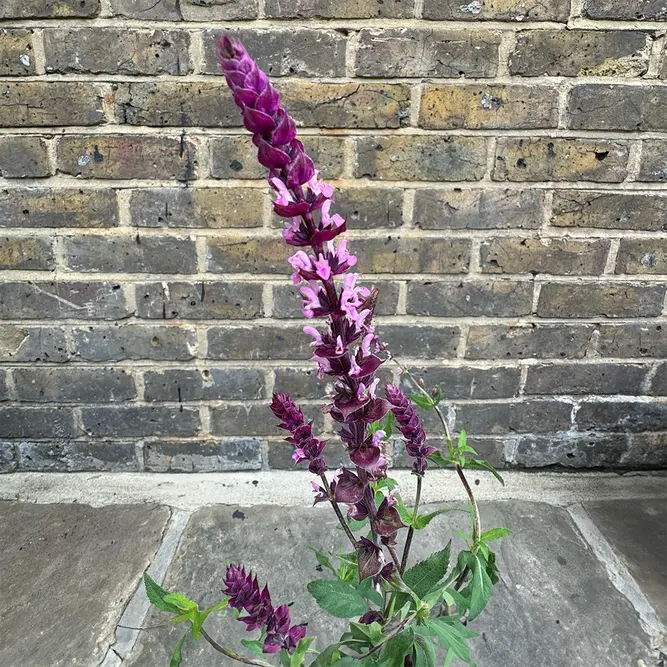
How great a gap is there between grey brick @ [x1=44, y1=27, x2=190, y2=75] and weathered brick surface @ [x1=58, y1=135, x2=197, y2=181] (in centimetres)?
15

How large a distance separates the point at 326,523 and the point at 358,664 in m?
0.65

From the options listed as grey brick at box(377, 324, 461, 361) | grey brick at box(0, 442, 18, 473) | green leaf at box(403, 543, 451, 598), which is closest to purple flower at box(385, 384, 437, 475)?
green leaf at box(403, 543, 451, 598)

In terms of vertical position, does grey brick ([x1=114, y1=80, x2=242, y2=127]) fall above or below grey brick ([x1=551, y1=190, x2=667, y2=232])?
above

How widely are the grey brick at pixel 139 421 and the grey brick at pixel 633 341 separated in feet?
3.63

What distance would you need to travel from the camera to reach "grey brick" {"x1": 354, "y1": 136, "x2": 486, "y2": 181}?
4.12 ft

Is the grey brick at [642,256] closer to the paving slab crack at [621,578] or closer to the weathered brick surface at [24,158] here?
the paving slab crack at [621,578]

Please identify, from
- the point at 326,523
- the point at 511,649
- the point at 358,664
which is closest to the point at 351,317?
the point at 358,664

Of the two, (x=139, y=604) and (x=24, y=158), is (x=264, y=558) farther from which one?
(x=24, y=158)

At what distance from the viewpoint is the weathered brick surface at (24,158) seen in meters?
1.24

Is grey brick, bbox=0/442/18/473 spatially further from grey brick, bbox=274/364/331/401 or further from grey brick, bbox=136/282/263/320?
grey brick, bbox=274/364/331/401

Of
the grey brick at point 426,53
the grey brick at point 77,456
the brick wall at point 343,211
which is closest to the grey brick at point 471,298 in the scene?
the brick wall at point 343,211

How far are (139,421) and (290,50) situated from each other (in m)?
1.01

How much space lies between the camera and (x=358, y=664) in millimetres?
673

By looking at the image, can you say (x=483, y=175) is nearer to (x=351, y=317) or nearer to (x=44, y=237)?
(x=351, y=317)
